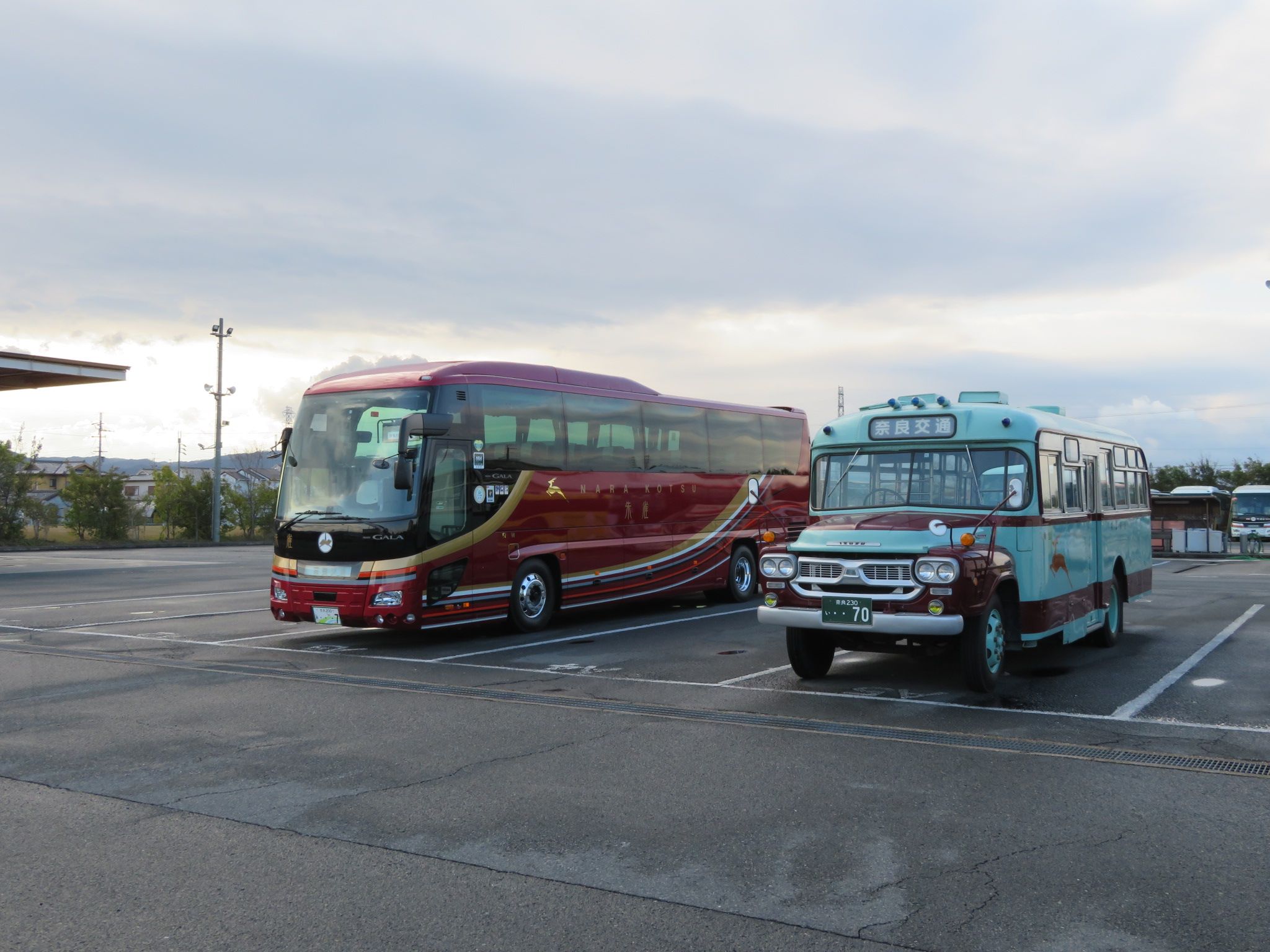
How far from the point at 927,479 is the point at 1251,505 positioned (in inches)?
1729

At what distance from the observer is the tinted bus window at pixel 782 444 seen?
20.6 meters

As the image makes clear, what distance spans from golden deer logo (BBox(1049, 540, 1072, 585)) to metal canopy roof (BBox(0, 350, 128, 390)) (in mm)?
30046

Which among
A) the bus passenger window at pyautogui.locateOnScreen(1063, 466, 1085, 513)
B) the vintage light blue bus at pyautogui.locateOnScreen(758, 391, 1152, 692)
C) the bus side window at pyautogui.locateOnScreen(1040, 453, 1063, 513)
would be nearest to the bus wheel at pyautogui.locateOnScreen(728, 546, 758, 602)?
the vintage light blue bus at pyautogui.locateOnScreen(758, 391, 1152, 692)

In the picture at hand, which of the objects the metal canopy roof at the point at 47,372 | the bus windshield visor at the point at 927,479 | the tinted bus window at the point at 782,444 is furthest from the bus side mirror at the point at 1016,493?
the metal canopy roof at the point at 47,372

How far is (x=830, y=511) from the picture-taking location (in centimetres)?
1070

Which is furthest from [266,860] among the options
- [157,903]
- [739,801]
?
[739,801]

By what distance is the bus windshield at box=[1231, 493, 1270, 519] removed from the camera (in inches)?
1844

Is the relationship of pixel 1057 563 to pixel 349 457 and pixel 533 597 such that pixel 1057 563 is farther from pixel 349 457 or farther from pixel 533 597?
pixel 349 457

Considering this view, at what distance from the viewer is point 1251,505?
4731 cm

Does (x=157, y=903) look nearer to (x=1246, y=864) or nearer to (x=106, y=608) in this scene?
(x=1246, y=864)

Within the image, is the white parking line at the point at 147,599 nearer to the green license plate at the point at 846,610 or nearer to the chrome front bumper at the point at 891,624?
the chrome front bumper at the point at 891,624

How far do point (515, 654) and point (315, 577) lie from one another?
2.61m

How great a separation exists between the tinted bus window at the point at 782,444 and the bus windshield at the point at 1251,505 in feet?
112

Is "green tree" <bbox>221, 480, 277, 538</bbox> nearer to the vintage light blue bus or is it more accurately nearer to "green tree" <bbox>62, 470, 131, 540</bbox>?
"green tree" <bbox>62, 470, 131, 540</bbox>
